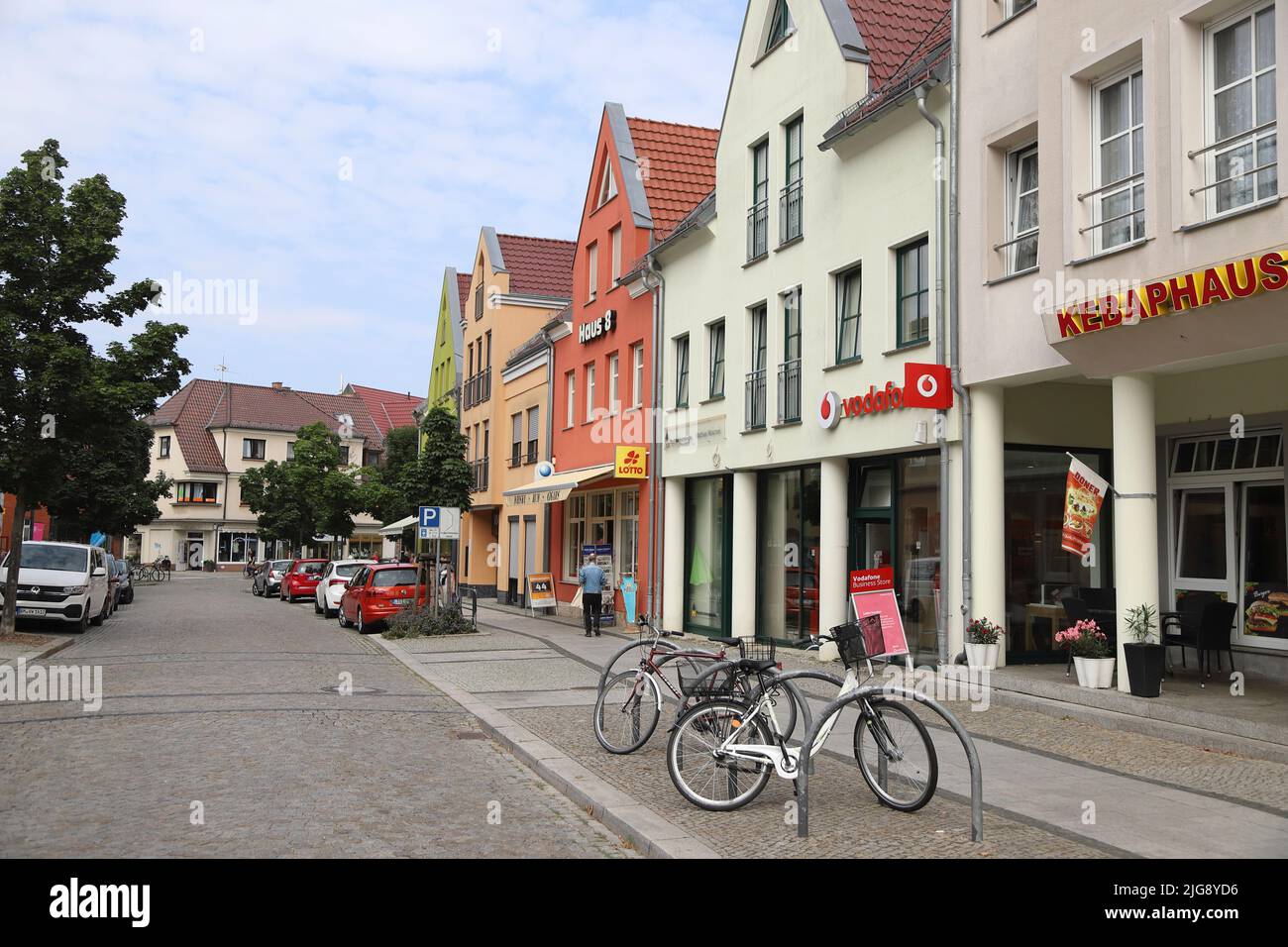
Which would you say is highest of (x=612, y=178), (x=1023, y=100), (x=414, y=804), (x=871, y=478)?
(x=612, y=178)

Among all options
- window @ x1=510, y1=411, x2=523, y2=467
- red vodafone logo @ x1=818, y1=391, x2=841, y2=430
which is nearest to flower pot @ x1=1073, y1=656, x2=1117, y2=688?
red vodafone logo @ x1=818, y1=391, x2=841, y2=430

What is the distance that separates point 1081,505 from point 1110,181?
133 inches

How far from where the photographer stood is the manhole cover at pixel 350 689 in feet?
44.0

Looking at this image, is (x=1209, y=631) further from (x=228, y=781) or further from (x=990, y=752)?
(x=228, y=781)

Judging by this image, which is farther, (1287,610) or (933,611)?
(933,611)

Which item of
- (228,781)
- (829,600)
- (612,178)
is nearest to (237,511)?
(612,178)

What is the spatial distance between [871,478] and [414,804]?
1019cm

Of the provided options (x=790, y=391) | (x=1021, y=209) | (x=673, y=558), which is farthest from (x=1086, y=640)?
(x=673, y=558)

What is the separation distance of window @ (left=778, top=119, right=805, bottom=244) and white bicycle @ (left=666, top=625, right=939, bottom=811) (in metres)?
11.7

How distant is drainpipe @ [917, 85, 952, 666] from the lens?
43.8 feet

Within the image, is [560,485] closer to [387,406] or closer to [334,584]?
[334,584]

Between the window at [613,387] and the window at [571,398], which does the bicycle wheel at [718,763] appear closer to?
the window at [613,387]

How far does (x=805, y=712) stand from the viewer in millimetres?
7199

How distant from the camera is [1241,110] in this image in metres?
9.77
